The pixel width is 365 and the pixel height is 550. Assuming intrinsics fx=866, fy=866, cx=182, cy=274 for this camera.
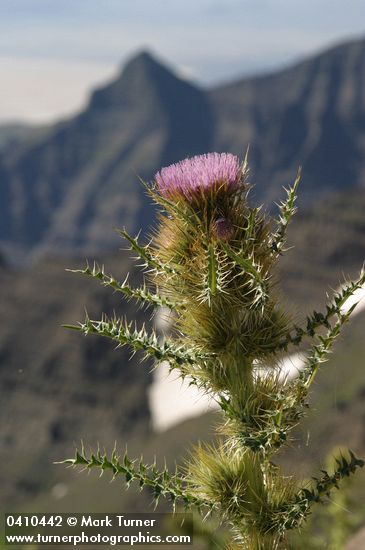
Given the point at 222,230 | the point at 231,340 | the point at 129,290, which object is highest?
the point at 222,230

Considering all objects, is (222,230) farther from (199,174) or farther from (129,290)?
(129,290)

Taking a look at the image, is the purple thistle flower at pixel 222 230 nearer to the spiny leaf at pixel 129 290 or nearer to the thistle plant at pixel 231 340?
the thistle plant at pixel 231 340

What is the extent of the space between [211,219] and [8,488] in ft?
520

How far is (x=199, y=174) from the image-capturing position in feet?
21.6

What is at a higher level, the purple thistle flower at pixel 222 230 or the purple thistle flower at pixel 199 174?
the purple thistle flower at pixel 199 174

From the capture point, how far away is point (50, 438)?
575 ft

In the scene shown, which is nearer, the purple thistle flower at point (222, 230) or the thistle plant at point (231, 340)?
the thistle plant at point (231, 340)

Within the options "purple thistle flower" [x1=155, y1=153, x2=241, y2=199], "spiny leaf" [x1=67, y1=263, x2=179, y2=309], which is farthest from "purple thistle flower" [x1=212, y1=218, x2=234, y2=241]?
"spiny leaf" [x1=67, y1=263, x2=179, y2=309]

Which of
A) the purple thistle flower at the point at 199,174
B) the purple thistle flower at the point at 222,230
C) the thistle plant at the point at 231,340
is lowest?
the thistle plant at the point at 231,340

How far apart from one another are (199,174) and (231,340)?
1308mm

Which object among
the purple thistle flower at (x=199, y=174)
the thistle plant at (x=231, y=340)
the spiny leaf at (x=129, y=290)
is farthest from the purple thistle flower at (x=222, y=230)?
the spiny leaf at (x=129, y=290)

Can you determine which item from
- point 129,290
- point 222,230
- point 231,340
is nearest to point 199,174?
point 222,230

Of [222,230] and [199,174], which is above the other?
[199,174]

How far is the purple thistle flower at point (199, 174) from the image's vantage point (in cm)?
652
